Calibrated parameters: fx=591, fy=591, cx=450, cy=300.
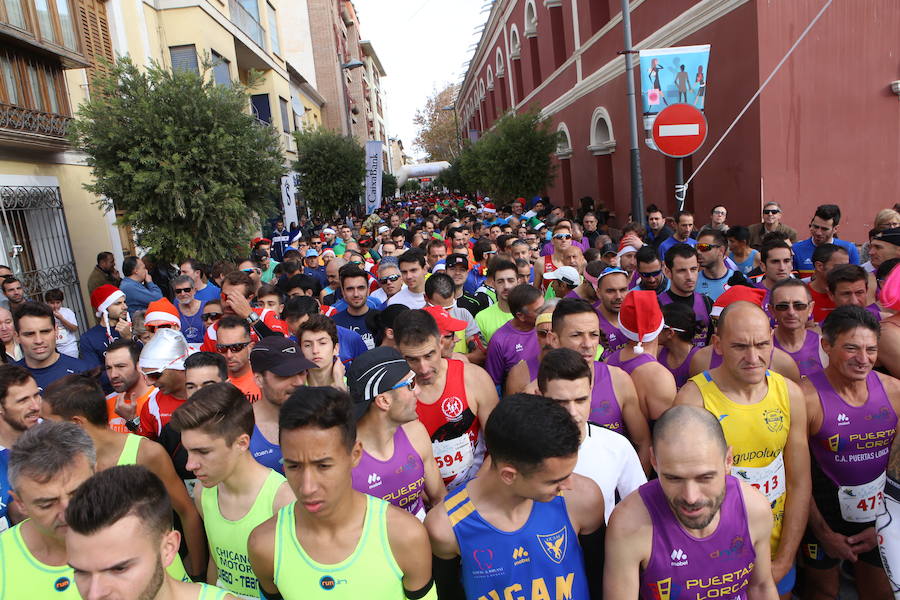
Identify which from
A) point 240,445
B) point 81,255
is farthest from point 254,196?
point 240,445

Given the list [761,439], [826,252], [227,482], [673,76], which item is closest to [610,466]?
[761,439]

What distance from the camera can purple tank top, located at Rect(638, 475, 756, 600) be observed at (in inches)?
92.5

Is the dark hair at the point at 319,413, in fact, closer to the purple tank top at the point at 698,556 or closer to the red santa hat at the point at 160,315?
the purple tank top at the point at 698,556

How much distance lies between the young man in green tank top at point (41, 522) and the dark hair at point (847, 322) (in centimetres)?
395

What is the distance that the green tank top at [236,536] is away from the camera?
9.11 feet

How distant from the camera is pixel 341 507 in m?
2.26

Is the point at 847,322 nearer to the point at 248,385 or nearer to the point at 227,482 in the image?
the point at 227,482

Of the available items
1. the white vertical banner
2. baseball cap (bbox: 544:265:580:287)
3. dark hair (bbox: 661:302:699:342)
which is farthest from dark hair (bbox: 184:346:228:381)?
the white vertical banner

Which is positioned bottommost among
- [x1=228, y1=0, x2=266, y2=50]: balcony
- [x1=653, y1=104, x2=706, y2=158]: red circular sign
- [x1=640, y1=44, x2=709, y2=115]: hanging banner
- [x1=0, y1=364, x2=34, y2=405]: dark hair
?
[x1=0, y1=364, x2=34, y2=405]: dark hair

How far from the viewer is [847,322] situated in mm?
3381

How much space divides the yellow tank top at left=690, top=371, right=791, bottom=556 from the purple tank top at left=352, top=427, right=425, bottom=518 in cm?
161

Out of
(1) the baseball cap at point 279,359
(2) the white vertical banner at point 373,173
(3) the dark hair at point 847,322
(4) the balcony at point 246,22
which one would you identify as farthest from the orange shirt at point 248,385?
(4) the balcony at point 246,22

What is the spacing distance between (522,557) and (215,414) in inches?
61.8

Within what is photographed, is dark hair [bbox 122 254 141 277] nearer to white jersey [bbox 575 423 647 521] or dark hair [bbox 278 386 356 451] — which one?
dark hair [bbox 278 386 356 451]
